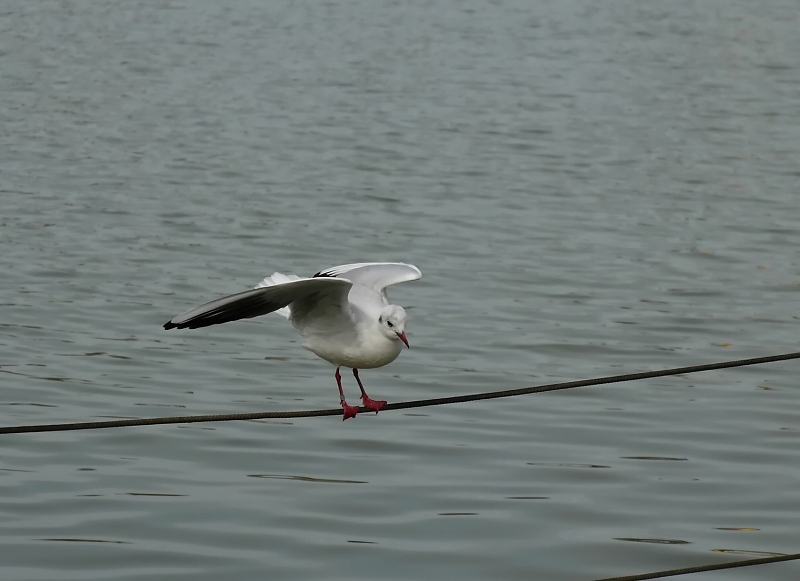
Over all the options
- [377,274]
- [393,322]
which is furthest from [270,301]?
[377,274]

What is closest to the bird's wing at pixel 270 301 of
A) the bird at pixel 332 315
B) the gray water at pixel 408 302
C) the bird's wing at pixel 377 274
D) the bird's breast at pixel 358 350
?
the bird at pixel 332 315

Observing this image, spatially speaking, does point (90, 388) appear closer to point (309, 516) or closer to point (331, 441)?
point (331, 441)

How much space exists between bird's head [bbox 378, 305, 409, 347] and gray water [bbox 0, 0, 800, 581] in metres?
1.89

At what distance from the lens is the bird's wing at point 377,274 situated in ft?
27.5

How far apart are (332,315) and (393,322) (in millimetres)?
410

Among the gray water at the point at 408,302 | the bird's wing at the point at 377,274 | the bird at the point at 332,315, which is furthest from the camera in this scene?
the gray water at the point at 408,302

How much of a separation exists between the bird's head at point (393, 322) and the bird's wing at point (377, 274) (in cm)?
78

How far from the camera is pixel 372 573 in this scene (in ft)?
28.9

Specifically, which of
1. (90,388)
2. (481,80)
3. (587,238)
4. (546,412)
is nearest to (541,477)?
(546,412)

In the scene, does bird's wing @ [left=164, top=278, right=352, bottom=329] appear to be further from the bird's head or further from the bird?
the bird's head

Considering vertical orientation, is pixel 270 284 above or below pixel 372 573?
above

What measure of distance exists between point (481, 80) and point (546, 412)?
61.5ft

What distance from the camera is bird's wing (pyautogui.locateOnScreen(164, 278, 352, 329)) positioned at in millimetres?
7102

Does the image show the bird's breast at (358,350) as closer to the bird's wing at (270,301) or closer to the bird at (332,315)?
the bird at (332,315)
